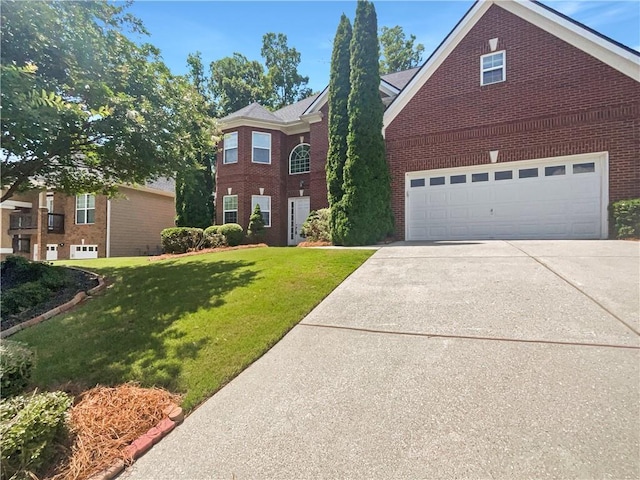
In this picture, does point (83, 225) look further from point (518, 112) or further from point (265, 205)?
point (518, 112)

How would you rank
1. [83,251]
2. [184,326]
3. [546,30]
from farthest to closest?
[83,251]
[546,30]
[184,326]

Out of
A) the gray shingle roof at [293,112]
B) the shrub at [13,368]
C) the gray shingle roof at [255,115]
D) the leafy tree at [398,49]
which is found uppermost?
the leafy tree at [398,49]

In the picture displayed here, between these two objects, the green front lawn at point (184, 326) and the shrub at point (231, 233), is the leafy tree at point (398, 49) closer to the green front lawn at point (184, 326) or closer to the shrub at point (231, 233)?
the shrub at point (231, 233)

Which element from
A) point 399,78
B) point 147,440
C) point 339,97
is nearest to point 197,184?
point 339,97

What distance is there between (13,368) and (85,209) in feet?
66.0

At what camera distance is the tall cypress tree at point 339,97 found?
1238cm

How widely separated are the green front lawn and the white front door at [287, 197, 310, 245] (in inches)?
421

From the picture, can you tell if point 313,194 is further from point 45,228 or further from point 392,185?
point 45,228

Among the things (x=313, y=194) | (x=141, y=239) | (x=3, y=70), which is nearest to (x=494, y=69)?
(x=313, y=194)

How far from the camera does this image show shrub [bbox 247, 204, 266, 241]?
1677 centimetres

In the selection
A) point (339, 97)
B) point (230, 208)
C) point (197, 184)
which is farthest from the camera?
point (230, 208)

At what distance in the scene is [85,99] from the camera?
22.4 feet

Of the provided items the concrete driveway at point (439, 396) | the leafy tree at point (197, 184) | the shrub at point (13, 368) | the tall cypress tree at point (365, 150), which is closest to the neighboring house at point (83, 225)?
the leafy tree at point (197, 184)

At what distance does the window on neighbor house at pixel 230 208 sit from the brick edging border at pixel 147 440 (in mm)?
15368
